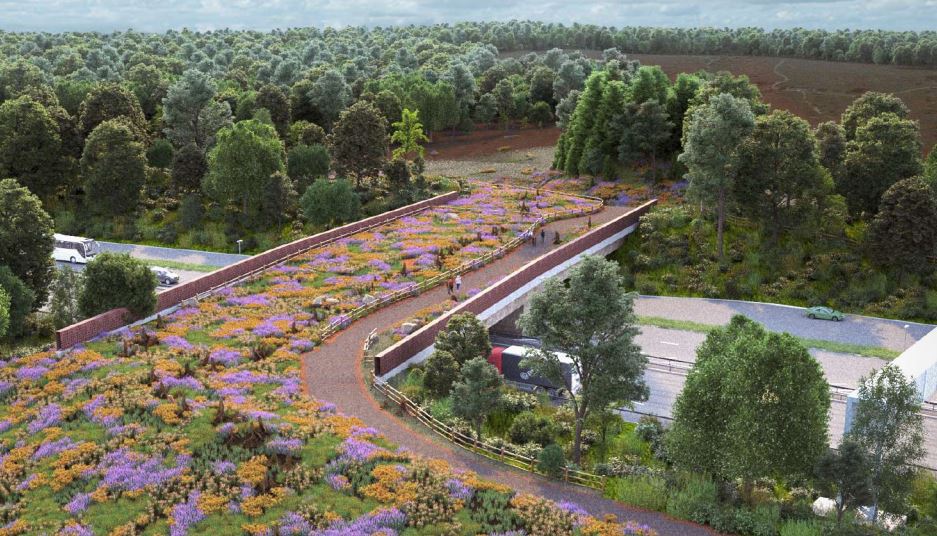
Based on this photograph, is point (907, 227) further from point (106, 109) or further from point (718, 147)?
point (106, 109)

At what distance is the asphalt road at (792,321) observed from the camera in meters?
48.6

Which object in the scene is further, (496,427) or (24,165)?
(24,165)

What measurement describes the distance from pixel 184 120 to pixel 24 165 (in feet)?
59.3

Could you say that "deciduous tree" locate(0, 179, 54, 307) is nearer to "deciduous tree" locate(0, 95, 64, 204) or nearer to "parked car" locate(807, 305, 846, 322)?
"deciduous tree" locate(0, 95, 64, 204)

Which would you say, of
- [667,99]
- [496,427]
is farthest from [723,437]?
[667,99]

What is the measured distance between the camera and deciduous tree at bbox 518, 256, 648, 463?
96.8 ft

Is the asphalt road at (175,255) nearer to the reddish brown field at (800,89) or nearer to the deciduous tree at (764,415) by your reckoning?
the deciduous tree at (764,415)

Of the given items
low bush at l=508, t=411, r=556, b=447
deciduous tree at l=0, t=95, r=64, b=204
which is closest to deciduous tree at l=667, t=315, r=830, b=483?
low bush at l=508, t=411, r=556, b=447

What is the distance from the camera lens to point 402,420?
33.4m

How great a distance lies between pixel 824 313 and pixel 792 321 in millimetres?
2229

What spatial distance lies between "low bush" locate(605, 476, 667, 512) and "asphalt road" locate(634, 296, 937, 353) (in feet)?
80.0

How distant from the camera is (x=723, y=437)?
87.4 ft

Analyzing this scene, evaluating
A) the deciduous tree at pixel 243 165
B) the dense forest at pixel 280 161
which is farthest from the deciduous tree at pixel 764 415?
the deciduous tree at pixel 243 165

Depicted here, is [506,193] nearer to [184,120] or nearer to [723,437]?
[184,120]
